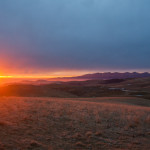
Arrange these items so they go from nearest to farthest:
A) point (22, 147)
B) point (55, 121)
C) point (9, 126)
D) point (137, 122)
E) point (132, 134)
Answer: point (22, 147) → point (9, 126) → point (132, 134) → point (55, 121) → point (137, 122)

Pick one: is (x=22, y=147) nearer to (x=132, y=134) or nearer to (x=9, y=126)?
(x=9, y=126)

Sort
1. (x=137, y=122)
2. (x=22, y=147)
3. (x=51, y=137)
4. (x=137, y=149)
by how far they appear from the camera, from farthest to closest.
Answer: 1. (x=137, y=122)
2. (x=51, y=137)
3. (x=137, y=149)
4. (x=22, y=147)

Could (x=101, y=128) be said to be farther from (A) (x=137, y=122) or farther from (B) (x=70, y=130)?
(A) (x=137, y=122)

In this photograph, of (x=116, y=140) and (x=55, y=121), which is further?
(x=55, y=121)

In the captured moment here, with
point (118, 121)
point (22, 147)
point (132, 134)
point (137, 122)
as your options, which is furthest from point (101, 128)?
point (22, 147)

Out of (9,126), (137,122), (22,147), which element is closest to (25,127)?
(9,126)

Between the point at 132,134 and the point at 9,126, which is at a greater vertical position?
the point at 9,126

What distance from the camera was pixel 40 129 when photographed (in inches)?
323

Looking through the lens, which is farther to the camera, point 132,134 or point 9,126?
point 132,134

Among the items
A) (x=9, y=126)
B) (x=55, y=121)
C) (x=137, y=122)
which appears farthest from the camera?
(x=137, y=122)

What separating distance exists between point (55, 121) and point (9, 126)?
2.85 m

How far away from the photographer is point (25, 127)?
8258 millimetres

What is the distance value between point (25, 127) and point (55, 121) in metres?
2.22

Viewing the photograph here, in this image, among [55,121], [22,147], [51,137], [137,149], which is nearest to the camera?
[22,147]
